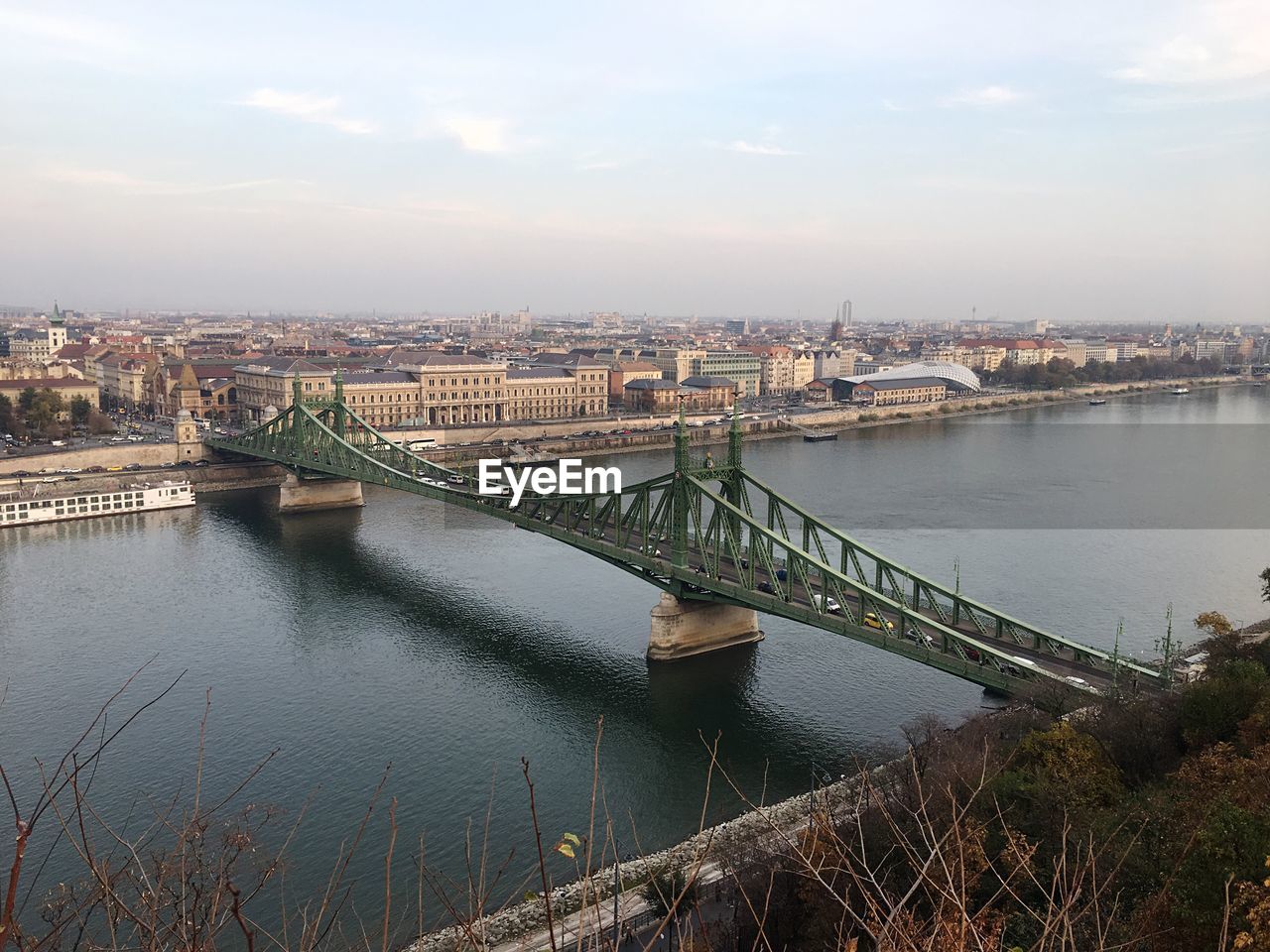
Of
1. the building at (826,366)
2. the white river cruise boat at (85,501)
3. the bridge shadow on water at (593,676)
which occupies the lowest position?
the bridge shadow on water at (593,676)

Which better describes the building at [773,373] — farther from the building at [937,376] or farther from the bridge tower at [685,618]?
the bridge tower at [685,618]

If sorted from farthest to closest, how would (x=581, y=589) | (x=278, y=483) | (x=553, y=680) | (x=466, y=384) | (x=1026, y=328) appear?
(x=1026, y=328) → (x=466, y=384) → (x=278, y=483) → (x=581, y=589) → (x=553, y=680)

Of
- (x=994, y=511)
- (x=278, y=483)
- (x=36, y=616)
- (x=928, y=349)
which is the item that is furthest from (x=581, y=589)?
(x=928, y=349)

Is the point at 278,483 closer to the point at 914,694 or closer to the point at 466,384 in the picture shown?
the point at 466,384

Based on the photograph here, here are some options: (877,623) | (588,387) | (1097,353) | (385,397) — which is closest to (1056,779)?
(877,623)

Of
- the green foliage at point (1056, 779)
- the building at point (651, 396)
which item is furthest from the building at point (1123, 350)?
the green foliage at point (1056, 779)

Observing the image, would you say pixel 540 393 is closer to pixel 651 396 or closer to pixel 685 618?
pixel 651 396
